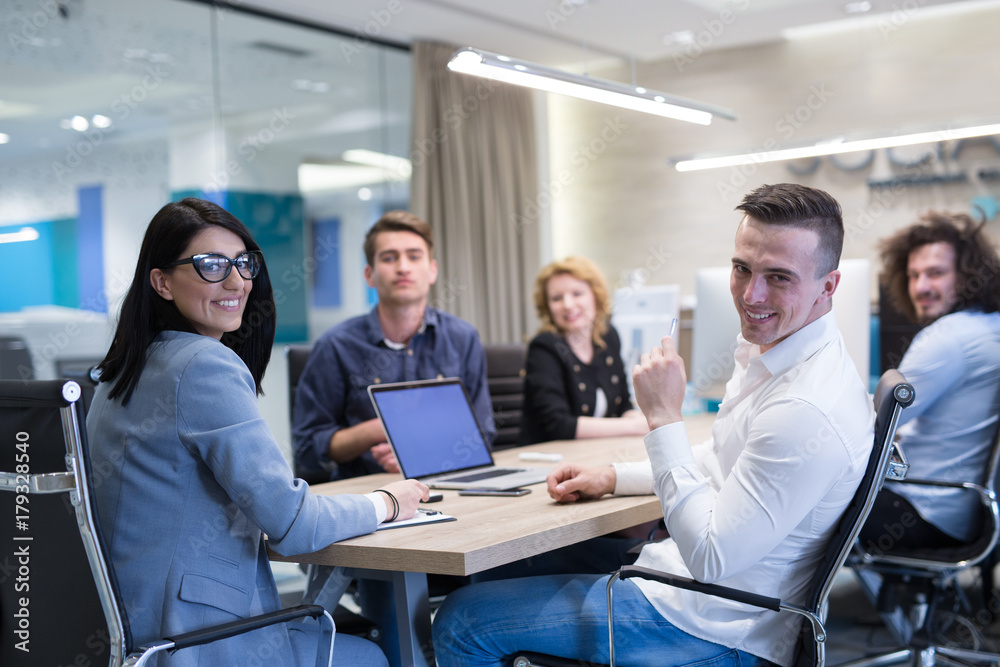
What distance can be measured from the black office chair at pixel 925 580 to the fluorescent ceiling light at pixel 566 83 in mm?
1653

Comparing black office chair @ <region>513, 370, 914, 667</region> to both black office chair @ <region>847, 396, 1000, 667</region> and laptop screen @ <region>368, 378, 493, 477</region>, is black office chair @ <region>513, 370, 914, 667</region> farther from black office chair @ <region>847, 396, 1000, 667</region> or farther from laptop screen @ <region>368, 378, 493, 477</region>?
black office chair @ <region>847, 396, 1000, 667</region>

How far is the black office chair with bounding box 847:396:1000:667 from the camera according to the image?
8.97ft

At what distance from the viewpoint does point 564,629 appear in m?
1.82

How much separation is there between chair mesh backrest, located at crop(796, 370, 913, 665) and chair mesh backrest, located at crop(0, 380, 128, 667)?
120 cm

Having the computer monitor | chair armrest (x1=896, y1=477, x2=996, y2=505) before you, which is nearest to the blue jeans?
chair armrest (x1=896, y1=477, x2=996, y2=505)

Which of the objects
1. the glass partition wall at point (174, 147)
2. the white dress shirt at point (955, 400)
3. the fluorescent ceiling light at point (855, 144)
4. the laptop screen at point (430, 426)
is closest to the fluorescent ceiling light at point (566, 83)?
the fluorescent ceiling light at point (855, 144)

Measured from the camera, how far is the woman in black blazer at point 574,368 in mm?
3381

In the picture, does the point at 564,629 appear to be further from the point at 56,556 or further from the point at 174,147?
the point at 174,147

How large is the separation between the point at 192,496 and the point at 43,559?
0.84 ft

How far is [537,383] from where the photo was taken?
346cm

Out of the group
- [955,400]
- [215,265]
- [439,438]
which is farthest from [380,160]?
[215,265]

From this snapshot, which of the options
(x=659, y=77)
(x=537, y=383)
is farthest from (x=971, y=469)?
(x=659, y=77)

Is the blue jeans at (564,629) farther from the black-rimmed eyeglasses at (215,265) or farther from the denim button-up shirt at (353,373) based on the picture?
the denim button-up shirt at (353,373)

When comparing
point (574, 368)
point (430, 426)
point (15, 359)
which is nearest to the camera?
point (430, 426)
